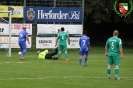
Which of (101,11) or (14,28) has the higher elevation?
(101,11)

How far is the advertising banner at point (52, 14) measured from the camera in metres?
36.9

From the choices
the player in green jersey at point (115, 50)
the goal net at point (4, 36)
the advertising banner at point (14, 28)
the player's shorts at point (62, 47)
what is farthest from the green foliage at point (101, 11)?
the player in green jersey at point (115, 50)

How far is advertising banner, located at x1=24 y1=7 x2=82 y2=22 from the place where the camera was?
3694cm

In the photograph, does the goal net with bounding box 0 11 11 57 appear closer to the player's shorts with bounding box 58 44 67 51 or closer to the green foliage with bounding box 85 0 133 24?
the player's shorts with bounding box 58 44 67 51

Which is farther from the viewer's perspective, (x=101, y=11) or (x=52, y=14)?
(x=101, y=11)

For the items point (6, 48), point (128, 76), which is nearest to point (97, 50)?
point (6, 48)

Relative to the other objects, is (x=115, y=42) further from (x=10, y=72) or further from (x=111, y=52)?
(x=10, y=72)

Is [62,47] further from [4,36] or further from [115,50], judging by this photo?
[115,50]

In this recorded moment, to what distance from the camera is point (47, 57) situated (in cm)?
2872

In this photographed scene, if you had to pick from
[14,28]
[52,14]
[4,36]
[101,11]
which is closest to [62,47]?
[4,36]

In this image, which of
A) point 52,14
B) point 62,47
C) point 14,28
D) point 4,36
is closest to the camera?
point 62,47

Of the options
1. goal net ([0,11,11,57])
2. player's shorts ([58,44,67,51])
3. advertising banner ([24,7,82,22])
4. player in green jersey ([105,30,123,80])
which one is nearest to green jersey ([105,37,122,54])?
player in green jersey ([105,30,123,80])

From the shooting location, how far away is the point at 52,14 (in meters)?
37.3

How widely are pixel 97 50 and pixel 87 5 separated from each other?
6.83m
